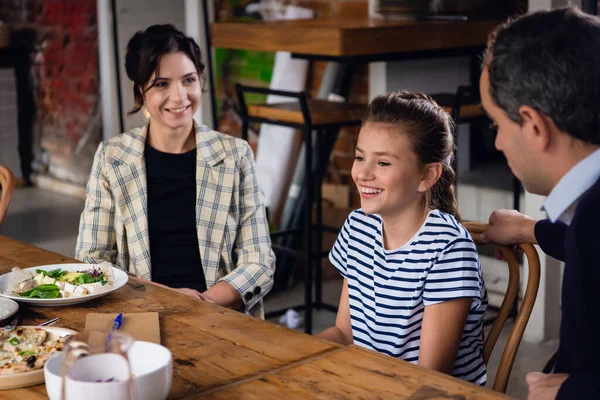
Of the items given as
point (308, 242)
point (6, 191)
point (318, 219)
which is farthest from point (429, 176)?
point (318, 219)

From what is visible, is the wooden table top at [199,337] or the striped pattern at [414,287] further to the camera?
the striped pattern at [414,287]

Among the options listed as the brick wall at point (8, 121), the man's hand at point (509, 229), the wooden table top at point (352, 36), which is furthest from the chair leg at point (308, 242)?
the brick wall at point (8, 121)

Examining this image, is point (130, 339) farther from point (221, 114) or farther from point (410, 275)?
point (221, 114)

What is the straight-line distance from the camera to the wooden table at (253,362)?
4.23ft

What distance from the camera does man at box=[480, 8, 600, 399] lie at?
117 centimetres

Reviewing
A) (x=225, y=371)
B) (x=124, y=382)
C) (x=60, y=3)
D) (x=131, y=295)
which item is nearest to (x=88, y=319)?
(x=131, y=295)

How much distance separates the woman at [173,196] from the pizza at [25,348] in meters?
0.80

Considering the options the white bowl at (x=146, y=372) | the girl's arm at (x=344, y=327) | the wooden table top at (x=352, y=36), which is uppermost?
the wooden table top at (x=352, y=36)

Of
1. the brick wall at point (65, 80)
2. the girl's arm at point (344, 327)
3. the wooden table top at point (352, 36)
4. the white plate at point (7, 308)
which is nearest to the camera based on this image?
the white plate at point (7, 308)

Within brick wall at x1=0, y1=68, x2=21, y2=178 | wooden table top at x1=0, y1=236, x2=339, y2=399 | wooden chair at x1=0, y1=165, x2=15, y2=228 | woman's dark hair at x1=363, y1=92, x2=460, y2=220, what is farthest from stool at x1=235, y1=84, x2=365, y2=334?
brick wall at x1=0, y1=68, x2=21, y2=178

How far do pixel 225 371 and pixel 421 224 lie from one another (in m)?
0.57

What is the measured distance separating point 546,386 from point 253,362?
1.46ft

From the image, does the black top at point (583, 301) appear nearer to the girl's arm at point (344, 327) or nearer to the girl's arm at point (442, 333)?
the girl's arm at point (442, 333)

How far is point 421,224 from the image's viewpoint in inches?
69.9
